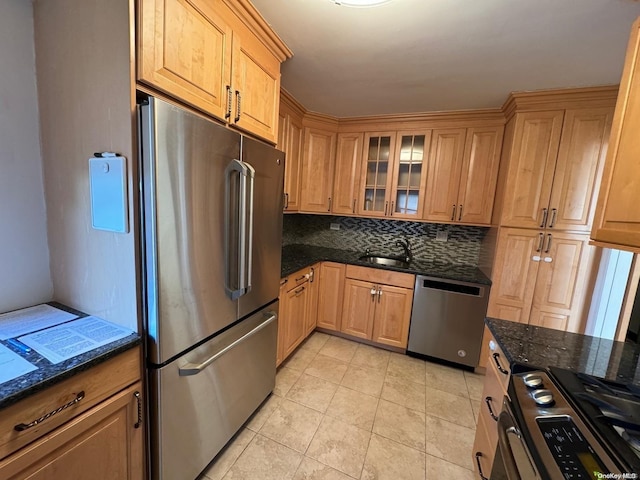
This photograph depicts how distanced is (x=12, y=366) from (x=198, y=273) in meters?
0.58

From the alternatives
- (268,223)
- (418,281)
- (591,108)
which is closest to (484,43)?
(591,108)

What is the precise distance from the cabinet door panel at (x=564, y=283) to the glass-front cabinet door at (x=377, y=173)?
4.59 feet

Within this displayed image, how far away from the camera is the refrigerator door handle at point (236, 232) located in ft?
4.06

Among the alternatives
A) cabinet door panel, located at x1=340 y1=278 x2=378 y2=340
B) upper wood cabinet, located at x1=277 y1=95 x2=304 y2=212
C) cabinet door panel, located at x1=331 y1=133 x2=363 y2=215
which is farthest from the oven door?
cabinet door panel, located at x1=331 y1=133 x2=363 y2=215

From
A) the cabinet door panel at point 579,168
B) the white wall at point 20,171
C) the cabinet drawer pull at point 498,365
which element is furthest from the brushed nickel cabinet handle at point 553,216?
the white wall at point 20,171

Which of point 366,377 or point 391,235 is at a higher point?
point 391,235

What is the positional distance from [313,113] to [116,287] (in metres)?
2.38

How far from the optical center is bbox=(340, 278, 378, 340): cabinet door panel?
2.69 meters

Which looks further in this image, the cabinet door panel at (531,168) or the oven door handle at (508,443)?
the cabinet door panel at (531,168)

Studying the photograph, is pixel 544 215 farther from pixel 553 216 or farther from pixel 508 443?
pixel 508 443

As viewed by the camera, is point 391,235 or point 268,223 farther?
point 391,235

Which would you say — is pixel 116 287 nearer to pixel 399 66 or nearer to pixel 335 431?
pixel 335 431

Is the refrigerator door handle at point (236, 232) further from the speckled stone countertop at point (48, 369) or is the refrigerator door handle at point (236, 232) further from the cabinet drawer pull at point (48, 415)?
the cabinet drawer pull at point (48, 415)

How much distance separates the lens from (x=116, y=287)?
1.05 meters
